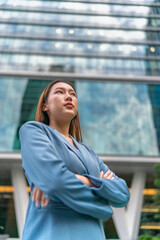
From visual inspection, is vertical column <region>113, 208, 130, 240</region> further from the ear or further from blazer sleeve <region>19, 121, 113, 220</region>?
blazer sleeve <region>19, 121, 113, 220</region>

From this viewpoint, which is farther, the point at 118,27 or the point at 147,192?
the point at 118,27

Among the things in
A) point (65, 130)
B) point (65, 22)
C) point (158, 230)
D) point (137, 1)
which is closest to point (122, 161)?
point (158, 230)

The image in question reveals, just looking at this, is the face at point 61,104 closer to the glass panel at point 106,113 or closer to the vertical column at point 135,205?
the glass panel at point 106,113

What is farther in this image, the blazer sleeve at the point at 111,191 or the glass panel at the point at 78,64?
the glass panel at the point at 78,64

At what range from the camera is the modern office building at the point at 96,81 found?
59.8ft

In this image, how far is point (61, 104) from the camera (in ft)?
5.49

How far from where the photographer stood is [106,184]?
1323 mm

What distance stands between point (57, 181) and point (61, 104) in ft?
2.22

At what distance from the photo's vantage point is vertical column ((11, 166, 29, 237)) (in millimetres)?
17172

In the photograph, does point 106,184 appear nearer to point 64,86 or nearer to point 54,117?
point 54,117

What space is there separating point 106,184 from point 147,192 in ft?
65.5

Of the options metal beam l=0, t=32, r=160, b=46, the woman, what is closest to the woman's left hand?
the woman

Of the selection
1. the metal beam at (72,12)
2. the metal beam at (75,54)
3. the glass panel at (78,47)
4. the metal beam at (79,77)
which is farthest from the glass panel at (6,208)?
the metal beam at (72,12)

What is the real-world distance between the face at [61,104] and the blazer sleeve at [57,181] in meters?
0.39
